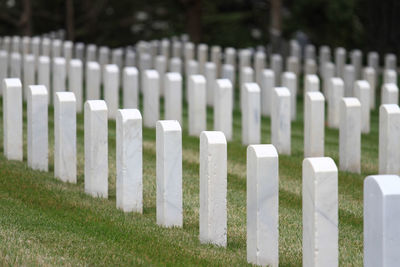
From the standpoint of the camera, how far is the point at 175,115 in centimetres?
1273

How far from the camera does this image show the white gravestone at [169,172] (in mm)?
7648

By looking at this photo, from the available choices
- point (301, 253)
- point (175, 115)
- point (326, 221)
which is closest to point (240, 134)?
point (175, 115)

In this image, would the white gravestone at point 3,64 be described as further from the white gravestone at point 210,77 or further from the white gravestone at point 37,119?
the white gravestone at point 37,119

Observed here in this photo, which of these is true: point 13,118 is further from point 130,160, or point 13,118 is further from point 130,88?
point 130,88

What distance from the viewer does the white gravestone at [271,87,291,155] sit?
11.0 metres

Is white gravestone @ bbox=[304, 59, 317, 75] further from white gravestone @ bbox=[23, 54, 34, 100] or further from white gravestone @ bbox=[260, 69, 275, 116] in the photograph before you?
white gravestone @ bbox=[23, 54, 34, 100]

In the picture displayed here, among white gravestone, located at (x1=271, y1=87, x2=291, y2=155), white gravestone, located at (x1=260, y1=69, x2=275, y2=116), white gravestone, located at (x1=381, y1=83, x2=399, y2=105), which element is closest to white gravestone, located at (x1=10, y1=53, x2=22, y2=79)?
white gravestone, located at (x1=260, y1=69, x2=275, y2=116)

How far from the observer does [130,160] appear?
8.07m

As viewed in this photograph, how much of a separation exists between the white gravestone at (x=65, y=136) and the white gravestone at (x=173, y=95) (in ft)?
11.7

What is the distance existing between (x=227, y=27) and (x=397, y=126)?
1649cm

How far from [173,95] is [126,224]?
5.05 m

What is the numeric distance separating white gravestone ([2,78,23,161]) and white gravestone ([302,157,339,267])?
410 centimetres

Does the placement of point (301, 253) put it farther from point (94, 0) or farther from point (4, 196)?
point (94, 0)

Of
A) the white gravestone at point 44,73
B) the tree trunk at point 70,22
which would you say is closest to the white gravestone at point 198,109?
the white gravestone at point 44,73
